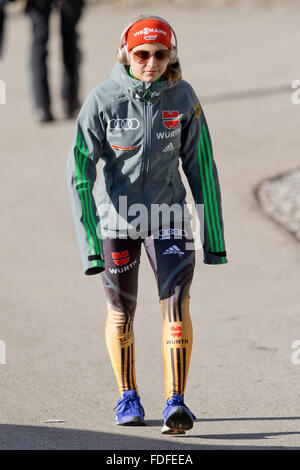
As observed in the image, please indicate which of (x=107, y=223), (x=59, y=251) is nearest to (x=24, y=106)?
(x=59, y=251)

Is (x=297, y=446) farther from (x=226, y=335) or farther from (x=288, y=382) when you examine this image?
(x=226, y=335)

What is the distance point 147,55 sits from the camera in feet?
15.1

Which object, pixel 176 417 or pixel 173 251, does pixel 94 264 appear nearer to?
pixel 173 251

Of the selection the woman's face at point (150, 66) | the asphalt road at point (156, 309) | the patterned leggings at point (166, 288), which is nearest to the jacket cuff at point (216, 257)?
the patterned leggings at point (166, 288)

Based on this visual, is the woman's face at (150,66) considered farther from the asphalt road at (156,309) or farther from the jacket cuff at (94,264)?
the asphalt road at (156,309)

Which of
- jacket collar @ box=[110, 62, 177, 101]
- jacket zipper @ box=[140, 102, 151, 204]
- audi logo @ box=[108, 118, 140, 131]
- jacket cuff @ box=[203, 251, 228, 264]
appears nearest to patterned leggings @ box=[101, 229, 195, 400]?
jacket cuff @ box=[203, 251, 228, 264]

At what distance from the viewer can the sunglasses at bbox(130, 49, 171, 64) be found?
4.59m

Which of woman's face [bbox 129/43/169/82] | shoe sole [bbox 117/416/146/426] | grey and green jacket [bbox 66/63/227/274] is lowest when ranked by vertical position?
shoe sole [bbox 117/416/146/426]

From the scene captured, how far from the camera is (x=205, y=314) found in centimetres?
666

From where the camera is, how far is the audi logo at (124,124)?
4.64 metres

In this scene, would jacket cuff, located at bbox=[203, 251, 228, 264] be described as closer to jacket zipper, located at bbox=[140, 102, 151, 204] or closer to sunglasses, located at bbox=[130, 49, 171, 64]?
jacket zipper, located at bbox=[140, 102, 151, 204]

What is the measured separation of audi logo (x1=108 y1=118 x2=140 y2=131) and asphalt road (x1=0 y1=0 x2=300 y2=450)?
1430 mm
